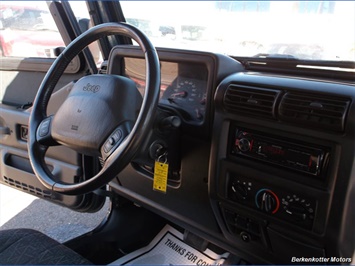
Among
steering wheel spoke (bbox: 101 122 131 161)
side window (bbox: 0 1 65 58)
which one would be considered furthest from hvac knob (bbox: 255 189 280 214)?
side window (bbox: 0 1 65 58)

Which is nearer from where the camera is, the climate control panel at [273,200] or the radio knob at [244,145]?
the climate control panel at [273,200]

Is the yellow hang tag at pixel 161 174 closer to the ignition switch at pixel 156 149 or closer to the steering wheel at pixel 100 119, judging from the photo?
the ignition switch at pixel 156 149

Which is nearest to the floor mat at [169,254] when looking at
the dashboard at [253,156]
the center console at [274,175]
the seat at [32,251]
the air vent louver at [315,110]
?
the dashboard at [253,156]

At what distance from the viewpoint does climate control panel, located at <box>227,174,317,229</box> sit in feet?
3.43

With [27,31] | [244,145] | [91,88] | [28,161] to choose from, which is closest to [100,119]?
[91,88]

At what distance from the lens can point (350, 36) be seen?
1396 mm

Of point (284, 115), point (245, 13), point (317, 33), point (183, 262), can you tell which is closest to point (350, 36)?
point (317, 33)

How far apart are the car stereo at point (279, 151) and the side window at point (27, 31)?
1.77m

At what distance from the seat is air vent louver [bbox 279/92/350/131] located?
2.96 feet

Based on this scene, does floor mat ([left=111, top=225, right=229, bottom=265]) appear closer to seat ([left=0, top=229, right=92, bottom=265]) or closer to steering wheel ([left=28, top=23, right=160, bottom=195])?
seat ([left=0, top=229, right=92, bottom=265])

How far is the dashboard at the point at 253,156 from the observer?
970mm

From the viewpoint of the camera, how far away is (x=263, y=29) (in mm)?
1601

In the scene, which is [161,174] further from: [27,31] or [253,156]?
[27,31]

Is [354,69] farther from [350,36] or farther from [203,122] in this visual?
[203,122]
